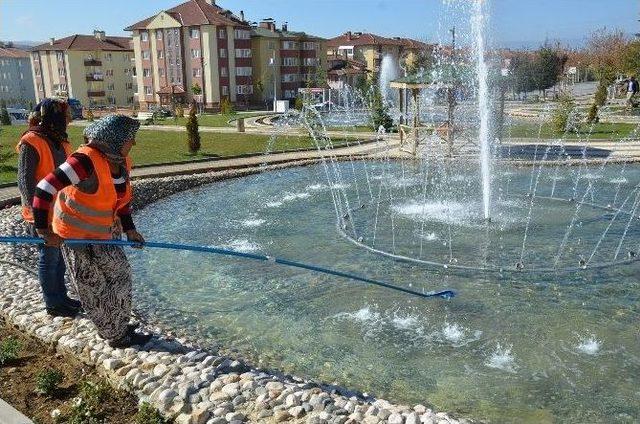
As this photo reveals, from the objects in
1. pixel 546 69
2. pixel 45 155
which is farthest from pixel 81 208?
pixel 546 69

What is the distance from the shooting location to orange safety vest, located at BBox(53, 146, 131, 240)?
13.9 ft

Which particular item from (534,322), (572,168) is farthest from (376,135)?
(534,322)

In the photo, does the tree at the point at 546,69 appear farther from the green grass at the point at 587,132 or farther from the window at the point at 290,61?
the green grass at the point at 587,132

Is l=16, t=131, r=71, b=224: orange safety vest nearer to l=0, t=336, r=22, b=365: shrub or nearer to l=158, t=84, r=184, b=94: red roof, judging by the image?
l=0, t=336, r=22, b=365: shrub

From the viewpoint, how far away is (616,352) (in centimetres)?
545

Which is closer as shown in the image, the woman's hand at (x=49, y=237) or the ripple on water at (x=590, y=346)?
the woman's hand at (x=49, y=237)

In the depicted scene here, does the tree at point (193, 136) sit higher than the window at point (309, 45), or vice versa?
the window at point (309, 45)

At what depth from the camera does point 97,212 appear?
14.4ft

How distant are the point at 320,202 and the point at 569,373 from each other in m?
7.78

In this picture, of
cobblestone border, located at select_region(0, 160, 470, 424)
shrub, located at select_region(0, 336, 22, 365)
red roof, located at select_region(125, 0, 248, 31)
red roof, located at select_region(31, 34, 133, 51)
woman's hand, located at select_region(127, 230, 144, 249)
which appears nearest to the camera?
cobblestone border, located at select_region(0, 160, 470, 424)

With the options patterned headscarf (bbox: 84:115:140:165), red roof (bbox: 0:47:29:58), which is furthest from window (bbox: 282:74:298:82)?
patterned headscarf (bbox: 84:115:140:165)

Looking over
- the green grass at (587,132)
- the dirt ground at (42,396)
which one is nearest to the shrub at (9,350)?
the dirt ground at (42,396)

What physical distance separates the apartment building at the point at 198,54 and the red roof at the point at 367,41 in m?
22.7

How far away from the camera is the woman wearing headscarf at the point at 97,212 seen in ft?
13.5
